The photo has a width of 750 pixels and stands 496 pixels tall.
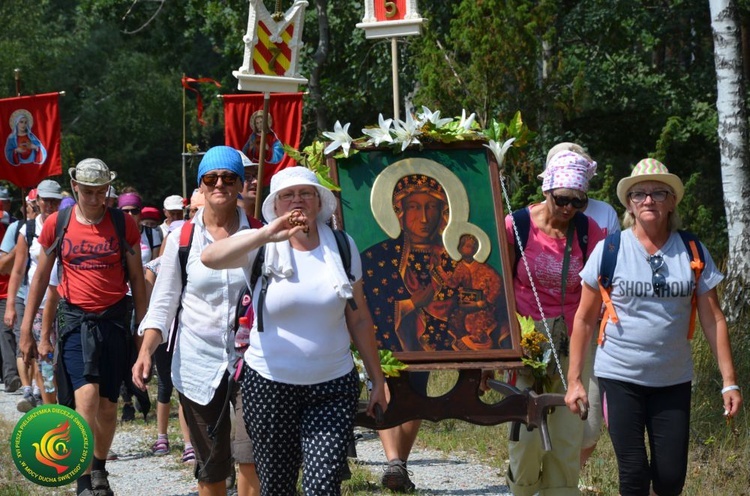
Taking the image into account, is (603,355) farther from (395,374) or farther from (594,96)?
(594,96)

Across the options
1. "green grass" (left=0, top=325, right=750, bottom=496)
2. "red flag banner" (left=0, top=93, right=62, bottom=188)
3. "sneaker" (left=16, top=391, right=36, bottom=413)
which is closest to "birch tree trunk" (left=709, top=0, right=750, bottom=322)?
"green grass" (left=0, top=325, right=750, bottom=496)

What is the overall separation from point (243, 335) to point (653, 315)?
1.81 meters

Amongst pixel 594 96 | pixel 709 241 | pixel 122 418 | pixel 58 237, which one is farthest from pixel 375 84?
pixel 58 237

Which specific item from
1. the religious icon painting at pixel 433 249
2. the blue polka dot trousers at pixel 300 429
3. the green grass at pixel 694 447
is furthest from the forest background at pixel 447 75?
the blue polka dot trousers at pixel 300 429

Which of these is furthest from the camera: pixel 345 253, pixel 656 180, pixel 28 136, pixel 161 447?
pixel 28 136

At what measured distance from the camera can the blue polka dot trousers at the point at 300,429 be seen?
497 cm

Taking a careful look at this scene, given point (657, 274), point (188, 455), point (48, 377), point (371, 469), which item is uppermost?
point (657, 274)

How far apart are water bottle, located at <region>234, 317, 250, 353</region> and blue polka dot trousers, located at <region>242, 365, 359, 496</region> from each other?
0.24 metres

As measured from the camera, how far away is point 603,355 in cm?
561

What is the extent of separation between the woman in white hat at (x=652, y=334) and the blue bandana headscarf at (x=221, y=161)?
1.66m

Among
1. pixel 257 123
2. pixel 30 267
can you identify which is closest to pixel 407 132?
pixel 30 267

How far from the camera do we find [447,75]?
1273 centimetres

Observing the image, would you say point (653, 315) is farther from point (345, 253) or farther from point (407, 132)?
point (407, 132)

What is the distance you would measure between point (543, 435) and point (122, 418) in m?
6.28
